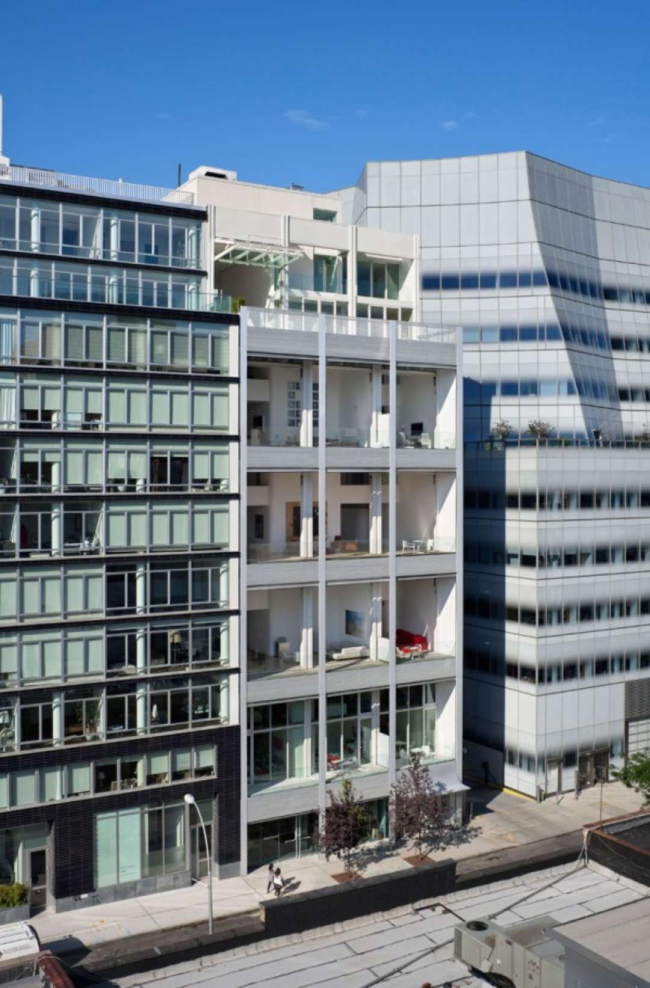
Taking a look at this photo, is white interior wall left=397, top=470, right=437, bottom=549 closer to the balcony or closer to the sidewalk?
the balcony

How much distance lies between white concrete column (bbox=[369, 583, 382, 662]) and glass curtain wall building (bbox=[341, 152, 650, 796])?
35.1 ft

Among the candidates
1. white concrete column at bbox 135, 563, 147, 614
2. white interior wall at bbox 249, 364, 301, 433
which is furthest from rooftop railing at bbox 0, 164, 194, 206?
white concrete column at bbox 135, 563, 147, 614

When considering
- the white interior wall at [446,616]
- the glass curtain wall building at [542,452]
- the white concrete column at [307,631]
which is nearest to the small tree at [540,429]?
the glass curtain wall building at [542,452]

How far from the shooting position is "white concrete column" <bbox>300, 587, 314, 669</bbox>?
47094 mm

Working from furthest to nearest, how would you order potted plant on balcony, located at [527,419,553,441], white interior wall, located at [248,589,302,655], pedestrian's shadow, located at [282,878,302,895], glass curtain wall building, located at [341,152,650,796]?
potted plant on balcony, located at [527,419,553,441], glass curtain wall building, located at [341,152,650,796], white interior wall, located at [248,589,302,655], pedestrian's shadow, located at [282,878,302,895]

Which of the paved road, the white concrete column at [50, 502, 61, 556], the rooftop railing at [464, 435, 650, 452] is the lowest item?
the paved road

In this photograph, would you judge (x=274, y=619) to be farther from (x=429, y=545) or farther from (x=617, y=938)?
(x=617, y=938)

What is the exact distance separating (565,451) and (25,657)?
101ft

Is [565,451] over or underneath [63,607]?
over

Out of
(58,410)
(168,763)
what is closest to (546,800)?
(168,763)

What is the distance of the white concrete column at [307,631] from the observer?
47094 millimetres

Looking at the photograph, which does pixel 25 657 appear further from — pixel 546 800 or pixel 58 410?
pixel 546 800

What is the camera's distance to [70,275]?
42406 millimetres

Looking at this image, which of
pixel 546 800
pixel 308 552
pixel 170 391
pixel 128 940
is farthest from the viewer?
pixel 546 800
